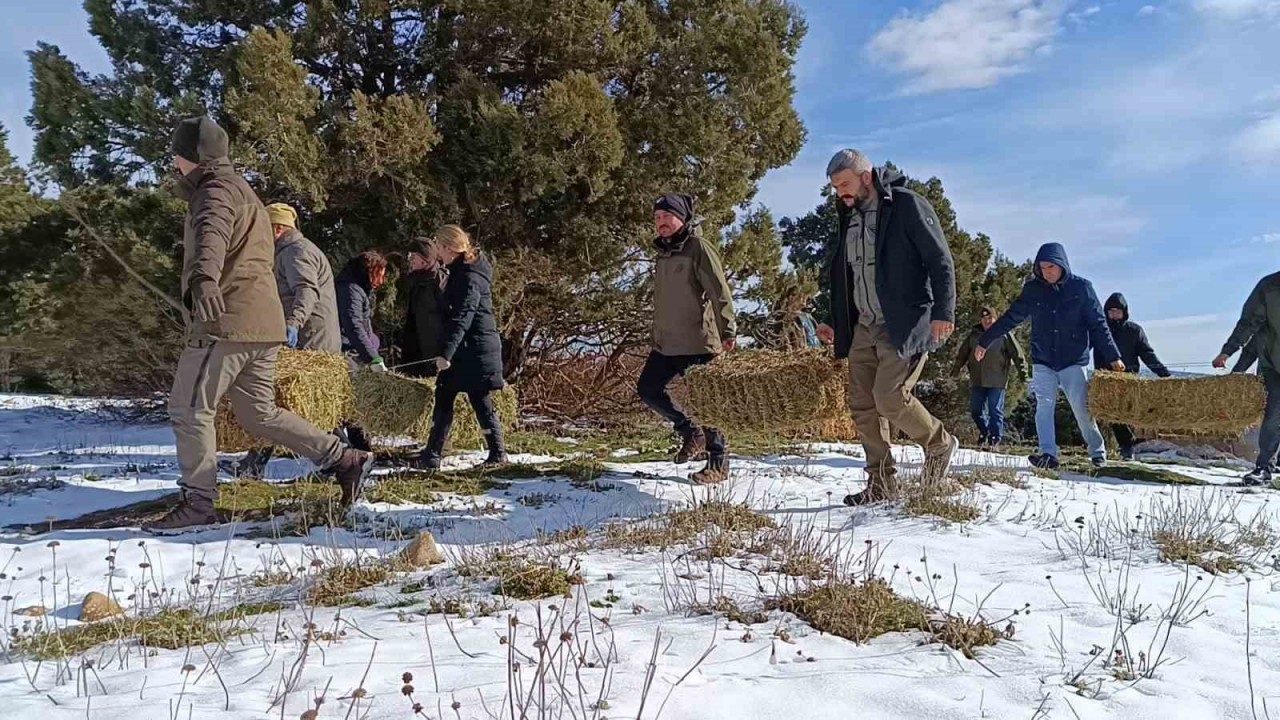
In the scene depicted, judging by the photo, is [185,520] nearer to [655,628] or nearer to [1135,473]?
[655,628]

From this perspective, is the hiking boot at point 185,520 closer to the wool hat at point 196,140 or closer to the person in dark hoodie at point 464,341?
the wool hat at point 196,140

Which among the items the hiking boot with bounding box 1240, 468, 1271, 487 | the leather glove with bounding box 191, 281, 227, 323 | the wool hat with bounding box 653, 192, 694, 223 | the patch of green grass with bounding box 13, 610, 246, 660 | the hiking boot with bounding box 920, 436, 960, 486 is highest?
the wool hat with bounding box 653, 192, 694, 223

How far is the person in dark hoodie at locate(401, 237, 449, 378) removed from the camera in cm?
606

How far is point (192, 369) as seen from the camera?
13.2ft

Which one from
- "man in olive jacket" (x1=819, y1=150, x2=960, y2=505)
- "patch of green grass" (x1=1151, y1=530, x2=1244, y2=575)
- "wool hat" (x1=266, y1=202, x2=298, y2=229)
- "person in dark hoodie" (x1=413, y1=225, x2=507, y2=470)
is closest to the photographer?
"patch of green grass" (x1=1151, y1=530, x2=1244, y2=575)

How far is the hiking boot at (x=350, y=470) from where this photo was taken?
4336 mm

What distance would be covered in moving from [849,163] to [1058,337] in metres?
3.47

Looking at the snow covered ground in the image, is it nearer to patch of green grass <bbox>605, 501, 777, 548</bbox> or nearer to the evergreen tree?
patch of green grass <bbox>605, 501, 777, 548</bbox>

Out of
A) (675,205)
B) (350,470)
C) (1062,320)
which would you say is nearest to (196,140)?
(350,470)

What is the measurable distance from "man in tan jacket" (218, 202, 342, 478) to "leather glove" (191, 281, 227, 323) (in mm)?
1464

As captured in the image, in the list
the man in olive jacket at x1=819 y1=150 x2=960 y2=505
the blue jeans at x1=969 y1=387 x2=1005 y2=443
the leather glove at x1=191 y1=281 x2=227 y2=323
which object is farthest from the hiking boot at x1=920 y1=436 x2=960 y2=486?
the blue jeans at x1=969 y1=387 x2=1005 y2=443

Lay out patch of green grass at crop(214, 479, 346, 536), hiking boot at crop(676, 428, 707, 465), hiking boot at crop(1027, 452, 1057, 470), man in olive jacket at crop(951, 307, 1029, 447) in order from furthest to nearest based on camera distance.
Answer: man in olive jacket at crop(951, 307, 1029, 447)
hiking boot at crop(1027, 452, 1057, 470)
hiking boot at crop(676, 428, 707, 465)
patch of green grass at crop(214, 479, 346, 536)

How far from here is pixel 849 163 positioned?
Answer: 4438mm

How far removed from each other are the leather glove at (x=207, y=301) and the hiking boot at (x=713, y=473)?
2856mm
